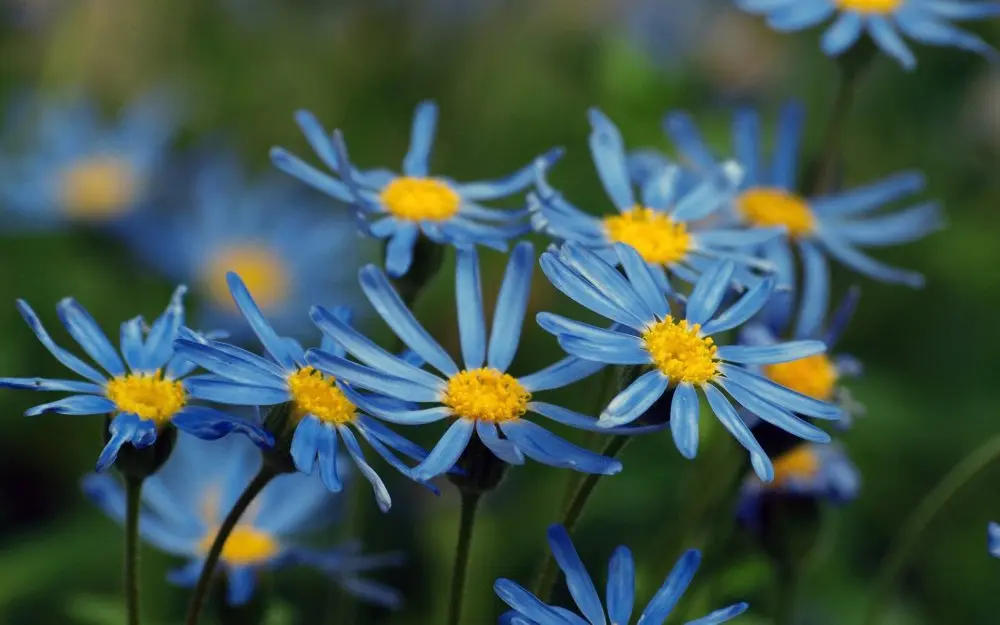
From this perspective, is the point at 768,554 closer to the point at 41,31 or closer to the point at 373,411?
the point at 373,411

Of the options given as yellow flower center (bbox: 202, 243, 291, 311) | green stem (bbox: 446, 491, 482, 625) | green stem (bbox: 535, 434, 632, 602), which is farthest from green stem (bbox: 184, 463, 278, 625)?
yellow flower center (bbox: 202, 243, 291, 311)

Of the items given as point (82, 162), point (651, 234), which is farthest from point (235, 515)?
point (82, 162)

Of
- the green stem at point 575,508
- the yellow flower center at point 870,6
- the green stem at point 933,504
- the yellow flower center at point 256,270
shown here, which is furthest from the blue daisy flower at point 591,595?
the yellow flower center at point 256,270

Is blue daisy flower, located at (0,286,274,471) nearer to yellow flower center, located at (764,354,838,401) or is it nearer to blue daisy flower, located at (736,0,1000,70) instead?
yellow flower center, located at (764,354,838,401)

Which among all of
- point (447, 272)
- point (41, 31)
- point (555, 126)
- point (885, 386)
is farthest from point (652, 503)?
point (41, 31)

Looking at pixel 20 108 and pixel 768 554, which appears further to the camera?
pixel 20 108

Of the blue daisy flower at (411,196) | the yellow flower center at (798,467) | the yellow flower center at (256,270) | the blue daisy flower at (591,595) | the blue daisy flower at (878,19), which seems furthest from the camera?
the yellow flower center at (256,270)

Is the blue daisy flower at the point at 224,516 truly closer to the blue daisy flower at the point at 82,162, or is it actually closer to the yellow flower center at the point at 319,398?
the yellow flower center at the point at 319,398
